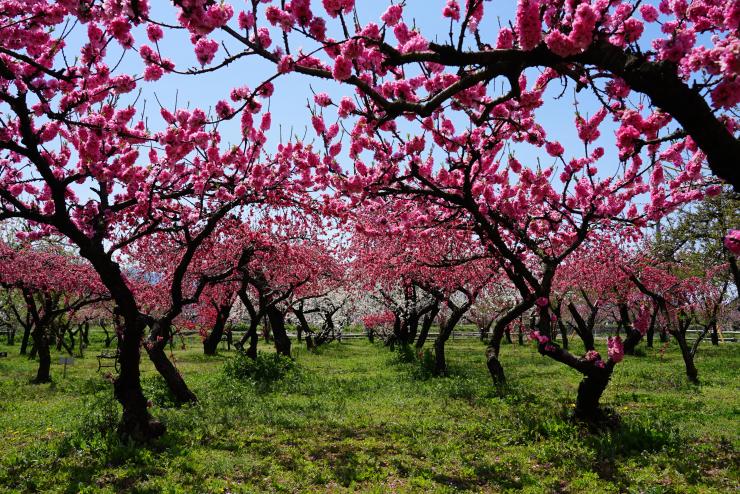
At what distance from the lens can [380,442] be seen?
28.4 feet

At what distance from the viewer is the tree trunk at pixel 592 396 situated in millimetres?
8914

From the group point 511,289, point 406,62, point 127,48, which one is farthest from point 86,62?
point 511,289

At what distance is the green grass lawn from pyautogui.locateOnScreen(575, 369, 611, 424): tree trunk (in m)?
0.40

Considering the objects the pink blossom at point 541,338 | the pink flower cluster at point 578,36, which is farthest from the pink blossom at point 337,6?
the pink blossom at point 541,338

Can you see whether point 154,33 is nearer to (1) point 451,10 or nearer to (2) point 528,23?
(1) point 451,10

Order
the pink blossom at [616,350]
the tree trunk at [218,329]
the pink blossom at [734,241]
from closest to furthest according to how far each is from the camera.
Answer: the pink blossom at [734,241] → the pink blossom at [616,350] → the tree trunk at [218,329]

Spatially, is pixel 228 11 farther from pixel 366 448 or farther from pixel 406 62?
pixel 366 448

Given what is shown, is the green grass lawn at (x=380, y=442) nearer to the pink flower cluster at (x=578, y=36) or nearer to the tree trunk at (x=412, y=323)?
the pink flower cluster at (x=578, y=36)

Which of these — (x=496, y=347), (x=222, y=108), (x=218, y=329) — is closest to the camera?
(x=222, y=108)

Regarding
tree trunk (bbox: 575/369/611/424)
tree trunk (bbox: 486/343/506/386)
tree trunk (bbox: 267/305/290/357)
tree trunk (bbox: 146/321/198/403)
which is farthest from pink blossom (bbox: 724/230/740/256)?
tree trunk (bbox: 267/305/290/357)

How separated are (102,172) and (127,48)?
11.8 feet

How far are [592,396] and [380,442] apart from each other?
4036 mm

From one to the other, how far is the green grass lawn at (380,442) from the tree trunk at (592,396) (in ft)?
1.31

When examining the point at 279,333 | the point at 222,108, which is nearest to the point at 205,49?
the point at 222,108
